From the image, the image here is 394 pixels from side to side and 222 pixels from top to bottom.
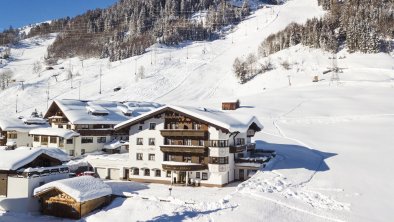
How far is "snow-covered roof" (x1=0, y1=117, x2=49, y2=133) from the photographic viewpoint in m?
57.9

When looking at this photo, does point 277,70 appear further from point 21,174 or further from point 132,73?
point 21,174

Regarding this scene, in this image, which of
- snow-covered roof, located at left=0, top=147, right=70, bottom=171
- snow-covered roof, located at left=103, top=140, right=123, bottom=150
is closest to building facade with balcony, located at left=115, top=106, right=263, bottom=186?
snow-covered roof, located at left=0, top=147, right=70, bottom=171

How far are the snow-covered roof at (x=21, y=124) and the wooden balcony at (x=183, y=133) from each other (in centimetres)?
2815

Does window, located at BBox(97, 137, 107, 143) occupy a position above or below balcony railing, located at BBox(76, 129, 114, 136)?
below

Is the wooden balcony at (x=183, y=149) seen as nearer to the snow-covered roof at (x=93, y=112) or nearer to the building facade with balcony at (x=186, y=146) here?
the building facade with balcony at (x=186, y=146)

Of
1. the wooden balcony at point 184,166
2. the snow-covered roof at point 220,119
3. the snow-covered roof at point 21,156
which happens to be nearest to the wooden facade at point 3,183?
the snow-covered roof at point 21,156

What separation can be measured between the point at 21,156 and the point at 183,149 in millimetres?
14250

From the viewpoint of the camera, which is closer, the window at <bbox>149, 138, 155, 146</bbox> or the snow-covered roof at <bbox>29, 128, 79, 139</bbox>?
the window at <bbox>149, 138, 155, 146</bbox>

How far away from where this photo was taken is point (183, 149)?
3888cm

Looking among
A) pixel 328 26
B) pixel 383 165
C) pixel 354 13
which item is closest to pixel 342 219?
pixel 383 165

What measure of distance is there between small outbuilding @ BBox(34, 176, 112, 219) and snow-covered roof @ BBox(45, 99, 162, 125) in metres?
22.4

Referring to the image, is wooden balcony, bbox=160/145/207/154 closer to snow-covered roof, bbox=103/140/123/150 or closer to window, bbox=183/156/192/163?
window, bbox=183/156/192/163

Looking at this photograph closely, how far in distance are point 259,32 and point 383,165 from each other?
524 feet

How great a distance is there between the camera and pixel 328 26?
5344 inches
